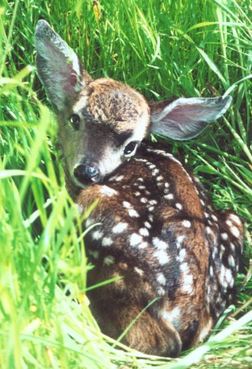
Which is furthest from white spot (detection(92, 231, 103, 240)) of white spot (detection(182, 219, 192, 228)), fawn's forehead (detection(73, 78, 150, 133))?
fawn's forehead (detection(73, 78, 150, 133))

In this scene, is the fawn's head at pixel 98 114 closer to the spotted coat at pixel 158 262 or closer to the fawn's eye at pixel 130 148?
the fawn's eye at pixel 130 148

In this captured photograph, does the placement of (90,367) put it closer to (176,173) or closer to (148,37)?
(176,173)

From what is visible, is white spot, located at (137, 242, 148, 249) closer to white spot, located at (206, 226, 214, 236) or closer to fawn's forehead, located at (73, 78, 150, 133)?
white spot, located at (206, 226, 214, 236)

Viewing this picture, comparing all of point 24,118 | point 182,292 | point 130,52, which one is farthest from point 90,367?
point 130,52

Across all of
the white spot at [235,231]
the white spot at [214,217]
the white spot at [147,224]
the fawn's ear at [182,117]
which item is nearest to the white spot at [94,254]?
the white spot at [147,224]

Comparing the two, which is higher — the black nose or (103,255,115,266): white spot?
the black nose
